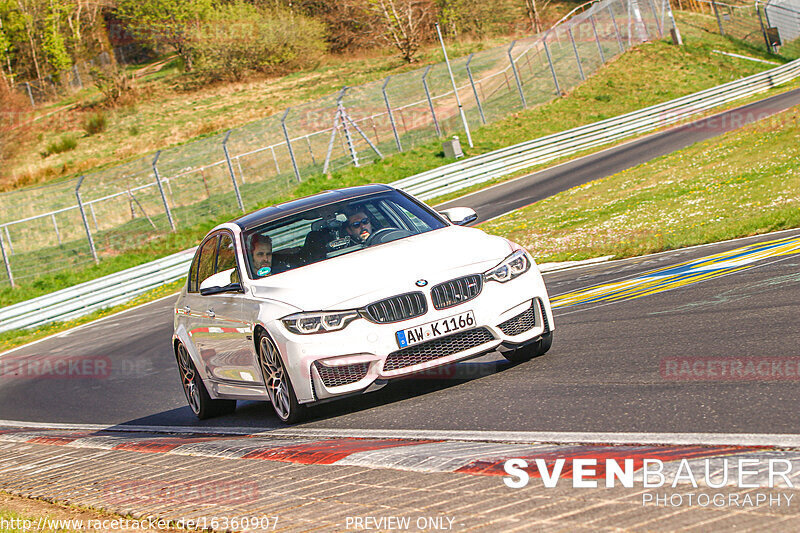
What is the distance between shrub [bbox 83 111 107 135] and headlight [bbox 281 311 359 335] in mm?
61106

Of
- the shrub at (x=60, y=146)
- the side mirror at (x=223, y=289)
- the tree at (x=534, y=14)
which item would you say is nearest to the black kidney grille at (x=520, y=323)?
the side mirror at (x=223, y=289)

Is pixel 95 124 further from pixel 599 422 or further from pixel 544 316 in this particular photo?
pixel 599 422

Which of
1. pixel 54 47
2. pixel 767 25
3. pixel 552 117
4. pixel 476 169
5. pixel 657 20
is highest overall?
pixel 54 47

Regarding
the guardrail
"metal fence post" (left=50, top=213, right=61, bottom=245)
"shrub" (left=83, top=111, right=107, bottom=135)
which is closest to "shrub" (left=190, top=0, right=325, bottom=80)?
"shrub" (left=83, top=111, right=107, bottom=135)

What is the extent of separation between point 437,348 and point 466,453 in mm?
1880

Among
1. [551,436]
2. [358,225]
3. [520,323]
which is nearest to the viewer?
[551,436]

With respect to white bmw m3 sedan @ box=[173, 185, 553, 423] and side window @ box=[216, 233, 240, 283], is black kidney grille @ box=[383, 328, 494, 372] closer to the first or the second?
white bmw m3 sedan @ box=[173, 185, 553, 423]

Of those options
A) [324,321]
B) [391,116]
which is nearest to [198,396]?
[324,321]

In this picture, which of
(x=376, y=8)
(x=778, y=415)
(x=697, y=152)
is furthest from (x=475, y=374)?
(x=376, y=8)

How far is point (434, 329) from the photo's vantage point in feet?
22.2

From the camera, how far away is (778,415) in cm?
477

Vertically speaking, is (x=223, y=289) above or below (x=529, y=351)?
above

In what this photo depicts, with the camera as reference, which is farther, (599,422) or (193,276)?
(193,276)

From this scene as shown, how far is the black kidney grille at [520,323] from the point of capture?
7.11 metres
